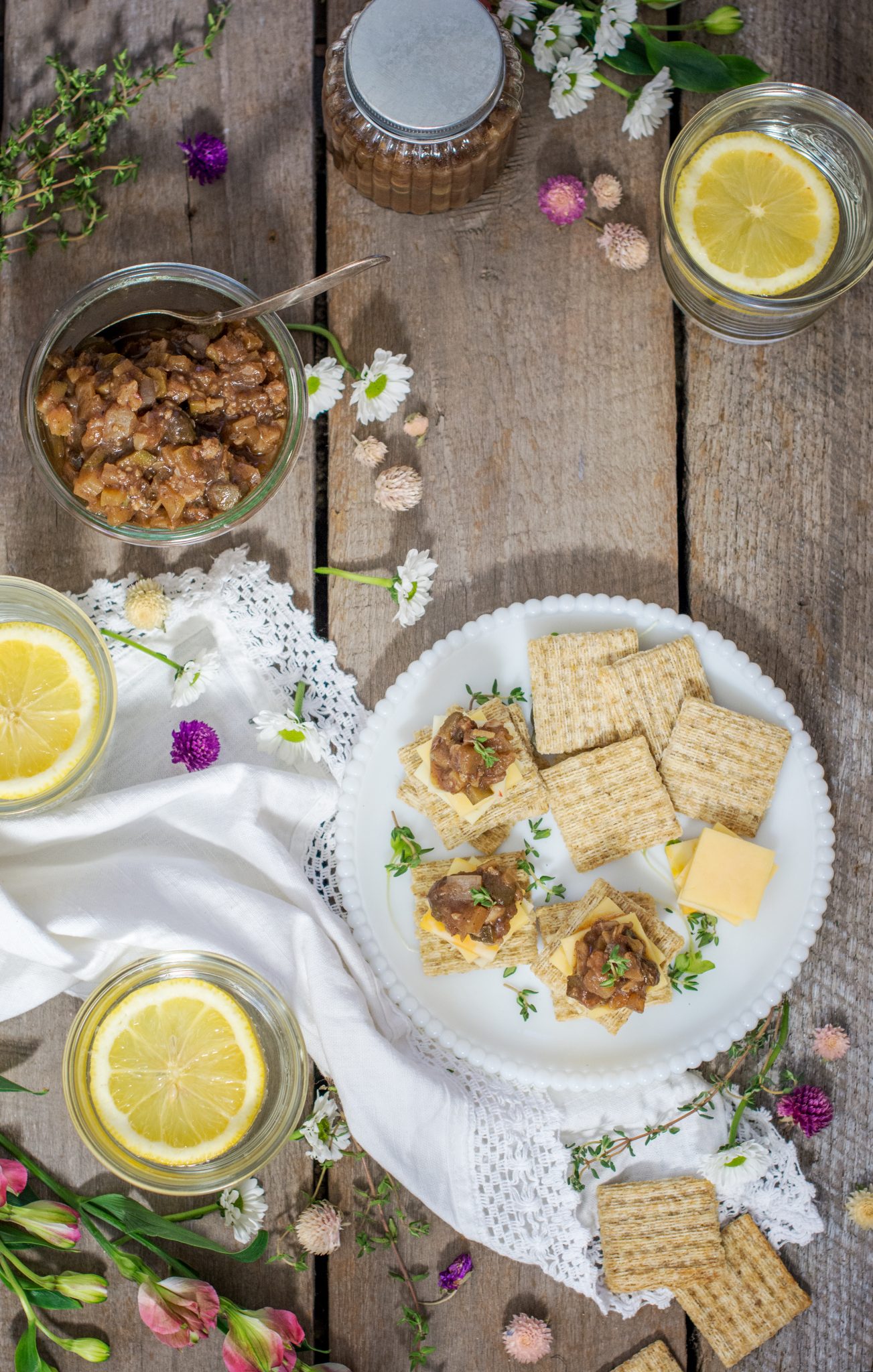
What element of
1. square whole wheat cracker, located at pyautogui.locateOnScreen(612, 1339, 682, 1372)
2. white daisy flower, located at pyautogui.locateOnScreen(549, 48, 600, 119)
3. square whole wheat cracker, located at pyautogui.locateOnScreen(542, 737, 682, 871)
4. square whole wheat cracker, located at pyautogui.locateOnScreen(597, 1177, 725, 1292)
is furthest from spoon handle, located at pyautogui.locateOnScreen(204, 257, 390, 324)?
square whole wheat cracker, located at pyautogui.locateOnScreen(612, 1339, 682, 1372)

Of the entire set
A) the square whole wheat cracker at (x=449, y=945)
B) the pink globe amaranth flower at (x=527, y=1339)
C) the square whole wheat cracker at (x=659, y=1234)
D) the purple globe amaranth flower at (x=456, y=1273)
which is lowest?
the pink globe amaranth flower at (x=527, y=1339)

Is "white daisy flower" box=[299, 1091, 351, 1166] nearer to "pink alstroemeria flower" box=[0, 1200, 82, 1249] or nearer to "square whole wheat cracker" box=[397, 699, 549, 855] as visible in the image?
"pink alstroemeria flower" box=[0, 1200, 82, 1249]

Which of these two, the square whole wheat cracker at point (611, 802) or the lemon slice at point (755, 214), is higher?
the lemon slice at point (755, 214)

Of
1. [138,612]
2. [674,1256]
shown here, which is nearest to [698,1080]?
[674,1256]

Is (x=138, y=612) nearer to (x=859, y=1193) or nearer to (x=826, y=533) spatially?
(x=826, y=533)

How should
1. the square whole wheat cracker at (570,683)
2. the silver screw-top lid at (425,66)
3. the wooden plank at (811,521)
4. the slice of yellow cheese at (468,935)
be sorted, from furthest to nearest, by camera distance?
the wooden plank at (811,521) → the square whole wheat cracker at (570,683) → the slice of yellow cheese at (468,935) → the silver screw-top lid at (425,66)

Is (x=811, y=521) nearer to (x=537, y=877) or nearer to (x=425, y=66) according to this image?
(x=537, y=877)

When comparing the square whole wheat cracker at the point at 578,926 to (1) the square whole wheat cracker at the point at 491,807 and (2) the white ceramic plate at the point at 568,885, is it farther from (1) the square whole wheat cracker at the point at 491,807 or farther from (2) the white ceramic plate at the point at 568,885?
(1) the square whole wheat cracker at the point at 491,807

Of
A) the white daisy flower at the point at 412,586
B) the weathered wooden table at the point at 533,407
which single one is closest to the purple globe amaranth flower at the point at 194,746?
the weathered wooden table at the point at 533,407
